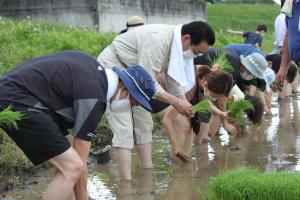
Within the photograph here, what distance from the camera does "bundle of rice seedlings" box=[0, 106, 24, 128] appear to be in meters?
3.34

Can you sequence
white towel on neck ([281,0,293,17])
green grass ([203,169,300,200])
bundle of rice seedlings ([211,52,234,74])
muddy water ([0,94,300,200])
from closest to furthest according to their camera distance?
green grass ([203,169,300,200]) → white towel on neck ([281,0,293,17]) → muddy water ([0,94,300,200]) → bundle of rice seedlings ([211,52,234,74])

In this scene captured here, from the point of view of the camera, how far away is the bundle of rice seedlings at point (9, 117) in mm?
3336

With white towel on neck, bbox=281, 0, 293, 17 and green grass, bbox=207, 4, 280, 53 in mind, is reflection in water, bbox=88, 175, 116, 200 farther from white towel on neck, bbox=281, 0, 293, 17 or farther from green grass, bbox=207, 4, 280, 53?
green grass, bbox=207, 4, 280, 53

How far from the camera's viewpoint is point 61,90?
11.6 feet

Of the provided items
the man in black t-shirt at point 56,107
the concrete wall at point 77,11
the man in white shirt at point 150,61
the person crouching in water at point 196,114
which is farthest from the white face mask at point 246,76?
Answer: the concrete wall at point 77,11

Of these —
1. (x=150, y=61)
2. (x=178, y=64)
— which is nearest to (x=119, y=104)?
(x=150, y=61)

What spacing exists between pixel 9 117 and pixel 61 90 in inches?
14.3

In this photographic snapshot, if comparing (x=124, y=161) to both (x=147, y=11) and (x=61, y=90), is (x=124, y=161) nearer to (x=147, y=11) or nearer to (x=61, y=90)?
(x=61, y=90)

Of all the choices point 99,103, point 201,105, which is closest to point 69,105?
point 99,103

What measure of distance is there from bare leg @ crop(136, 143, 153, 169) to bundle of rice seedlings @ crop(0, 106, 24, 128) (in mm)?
2254

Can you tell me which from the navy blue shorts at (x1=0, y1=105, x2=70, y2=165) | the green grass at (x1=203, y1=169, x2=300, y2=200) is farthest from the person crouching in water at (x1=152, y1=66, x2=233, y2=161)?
the navy blue shorts at (x1=0, y1=105, x2=70, y2=165)

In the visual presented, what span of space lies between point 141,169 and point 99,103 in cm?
228

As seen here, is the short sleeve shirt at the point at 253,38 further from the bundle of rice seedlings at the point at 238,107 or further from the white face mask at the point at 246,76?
the bundle of rice seedlings at the point at 238,107

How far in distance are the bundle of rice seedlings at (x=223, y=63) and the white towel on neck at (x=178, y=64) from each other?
120 cm
